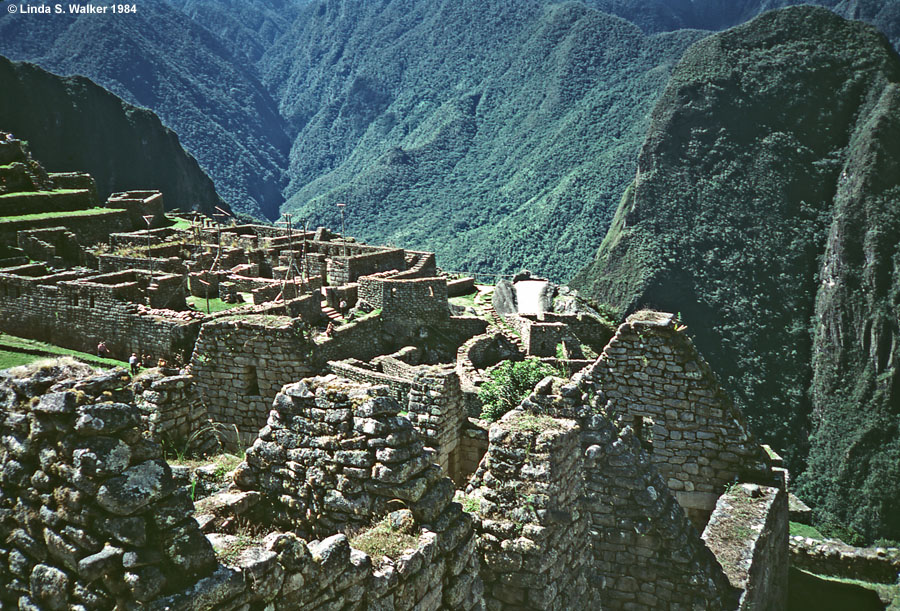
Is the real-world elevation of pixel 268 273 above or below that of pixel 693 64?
below

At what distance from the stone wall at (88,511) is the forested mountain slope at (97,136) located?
66.8 m

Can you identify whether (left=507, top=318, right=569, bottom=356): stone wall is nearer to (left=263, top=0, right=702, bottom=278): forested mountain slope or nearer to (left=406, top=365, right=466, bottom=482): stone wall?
(left=406, top=365, right=466, bottom=482): stone wall

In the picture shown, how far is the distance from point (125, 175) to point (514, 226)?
47.9 m

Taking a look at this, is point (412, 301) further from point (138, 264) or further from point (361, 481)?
point (361, 481)

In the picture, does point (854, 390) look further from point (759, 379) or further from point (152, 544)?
point (152, 544)

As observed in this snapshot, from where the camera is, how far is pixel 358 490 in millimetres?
3957

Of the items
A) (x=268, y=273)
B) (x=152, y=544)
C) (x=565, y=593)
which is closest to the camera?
(x=152, y=544)

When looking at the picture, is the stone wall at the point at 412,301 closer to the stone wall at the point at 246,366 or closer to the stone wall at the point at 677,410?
the stone wall at the point at 246,366

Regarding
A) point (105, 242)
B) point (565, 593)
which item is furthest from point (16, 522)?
point (105, 242)

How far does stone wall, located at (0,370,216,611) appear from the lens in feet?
8.64

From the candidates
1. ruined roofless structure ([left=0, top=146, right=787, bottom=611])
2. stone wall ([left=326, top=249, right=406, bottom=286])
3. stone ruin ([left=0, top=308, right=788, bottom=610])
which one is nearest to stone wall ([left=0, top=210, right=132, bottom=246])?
stone wall ([left=326, top=249, right=406, bottom=286])

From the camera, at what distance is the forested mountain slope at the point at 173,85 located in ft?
431

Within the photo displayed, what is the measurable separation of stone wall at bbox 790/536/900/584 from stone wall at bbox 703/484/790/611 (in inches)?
271

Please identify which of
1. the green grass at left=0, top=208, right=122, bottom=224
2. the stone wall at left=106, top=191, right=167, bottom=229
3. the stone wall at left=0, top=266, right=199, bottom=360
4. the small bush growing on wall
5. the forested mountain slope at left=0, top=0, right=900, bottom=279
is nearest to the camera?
the small bush growing on wall
